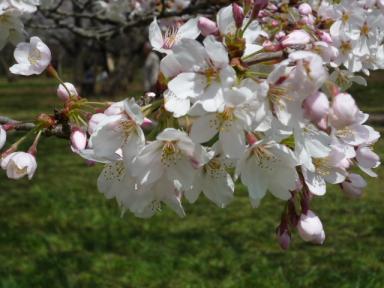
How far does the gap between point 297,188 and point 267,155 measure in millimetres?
180

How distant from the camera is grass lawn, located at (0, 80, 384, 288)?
14.2 feet

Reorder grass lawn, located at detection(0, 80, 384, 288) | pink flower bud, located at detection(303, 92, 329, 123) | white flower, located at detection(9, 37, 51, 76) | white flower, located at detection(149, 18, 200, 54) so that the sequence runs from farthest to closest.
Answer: grass lawn, located at detection(0, 80, 384, 288), white flower, located at detection(9, 37, 51, 76), white flower, located at detection(149, 18, 200, 54), pink flower bud, located at detection(303, 92, 329, 123)

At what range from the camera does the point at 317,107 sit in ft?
4.35

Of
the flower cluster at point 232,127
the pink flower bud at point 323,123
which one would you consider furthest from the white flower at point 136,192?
the pink flower bud at point 323,123

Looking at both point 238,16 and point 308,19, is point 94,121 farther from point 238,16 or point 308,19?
point 308,19

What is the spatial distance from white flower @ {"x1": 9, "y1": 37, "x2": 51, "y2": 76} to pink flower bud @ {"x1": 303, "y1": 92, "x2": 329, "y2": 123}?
976mm

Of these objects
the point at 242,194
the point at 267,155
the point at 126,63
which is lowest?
the point at 126,63

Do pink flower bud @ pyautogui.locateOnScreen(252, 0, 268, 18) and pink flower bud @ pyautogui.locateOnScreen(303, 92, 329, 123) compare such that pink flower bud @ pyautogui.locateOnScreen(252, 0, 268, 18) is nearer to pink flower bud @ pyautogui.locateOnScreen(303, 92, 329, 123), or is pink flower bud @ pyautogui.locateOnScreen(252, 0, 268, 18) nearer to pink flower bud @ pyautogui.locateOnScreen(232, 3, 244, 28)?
pink flower bud @ pyautogui.locateOnScreen(232, 3, 244, 28)

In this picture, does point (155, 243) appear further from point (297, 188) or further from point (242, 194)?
point (297, 188)

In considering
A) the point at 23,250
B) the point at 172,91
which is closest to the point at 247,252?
the point at 23,250

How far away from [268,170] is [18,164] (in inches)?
30.9

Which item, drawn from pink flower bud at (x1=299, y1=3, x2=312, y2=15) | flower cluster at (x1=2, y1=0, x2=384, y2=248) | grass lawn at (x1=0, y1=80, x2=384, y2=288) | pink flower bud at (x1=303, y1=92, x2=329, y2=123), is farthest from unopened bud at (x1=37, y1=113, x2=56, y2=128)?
grass lawn at (x1=0, y1=80, x2=384, y2=288)

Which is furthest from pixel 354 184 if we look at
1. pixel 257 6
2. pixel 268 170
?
pixel 257 6

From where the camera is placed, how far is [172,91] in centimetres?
144
